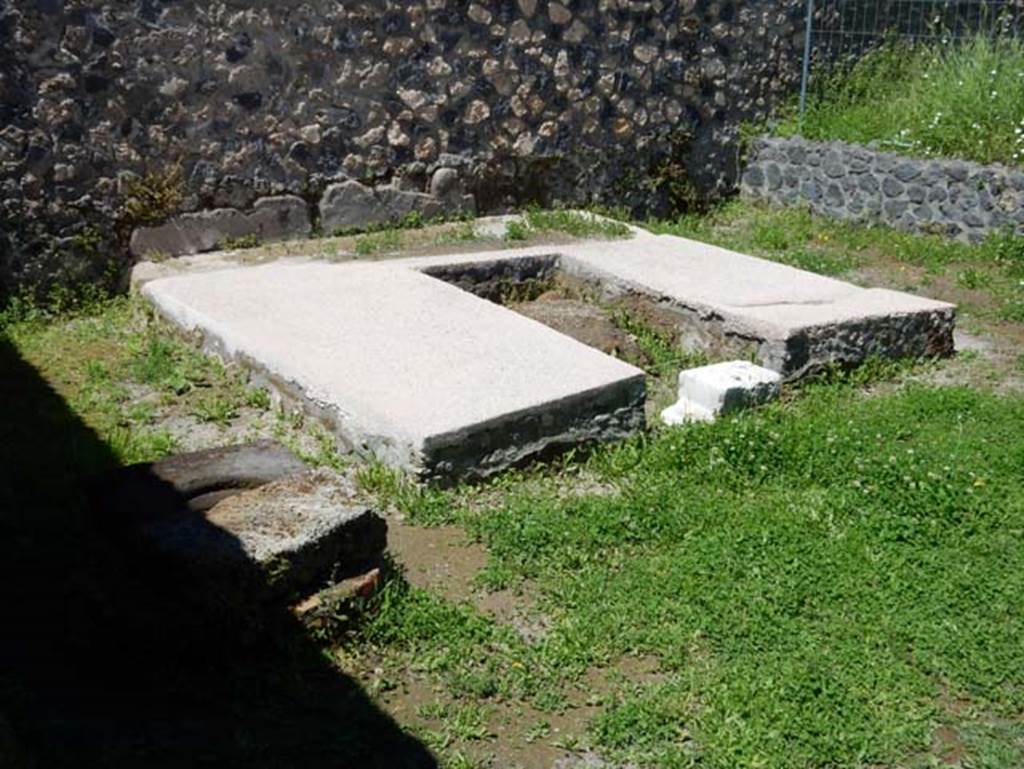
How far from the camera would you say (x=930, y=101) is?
9492 millimetres

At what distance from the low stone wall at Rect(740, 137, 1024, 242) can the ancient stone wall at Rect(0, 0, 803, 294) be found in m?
0.37

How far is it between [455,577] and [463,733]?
2.80 feet

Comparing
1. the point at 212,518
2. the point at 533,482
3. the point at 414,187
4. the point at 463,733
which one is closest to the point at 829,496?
the point at 533,482

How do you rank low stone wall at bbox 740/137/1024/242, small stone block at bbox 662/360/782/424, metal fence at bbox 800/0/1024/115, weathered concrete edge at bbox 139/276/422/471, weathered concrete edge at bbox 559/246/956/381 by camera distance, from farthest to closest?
metal fence at bbox 800/0/1024/115 < low stone wall at bbox 740/137/1024/242 < weathered concrete edge at bbox 559/246/956/381 < small stone block at bbox 662/360/782/424 < weathered concrete edge at bbox 139/276/422/471

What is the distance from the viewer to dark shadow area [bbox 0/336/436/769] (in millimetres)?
2924

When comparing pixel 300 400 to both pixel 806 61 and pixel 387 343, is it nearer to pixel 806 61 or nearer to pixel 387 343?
pixel 387 343

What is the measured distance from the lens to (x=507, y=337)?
5.44 metres

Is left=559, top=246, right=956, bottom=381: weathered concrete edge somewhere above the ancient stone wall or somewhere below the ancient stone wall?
below

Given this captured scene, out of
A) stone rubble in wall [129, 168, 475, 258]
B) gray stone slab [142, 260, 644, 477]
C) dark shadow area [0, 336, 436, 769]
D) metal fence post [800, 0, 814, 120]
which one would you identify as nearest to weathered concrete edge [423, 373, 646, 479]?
gray stone slab [142, 260, 644, 477]

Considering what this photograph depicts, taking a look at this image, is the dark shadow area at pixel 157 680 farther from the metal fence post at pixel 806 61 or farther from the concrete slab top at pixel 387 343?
the metal fence post at pixel 806 61

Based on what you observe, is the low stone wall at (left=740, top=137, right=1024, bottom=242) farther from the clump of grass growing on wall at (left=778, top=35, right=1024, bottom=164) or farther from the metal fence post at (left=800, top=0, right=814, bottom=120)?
the metal fence post at (left=800, top=0, right=814, bottom=120)

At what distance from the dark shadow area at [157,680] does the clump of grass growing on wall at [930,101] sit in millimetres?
7172

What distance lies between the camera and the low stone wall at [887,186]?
853 cm

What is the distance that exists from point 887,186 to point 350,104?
13.8 ft
